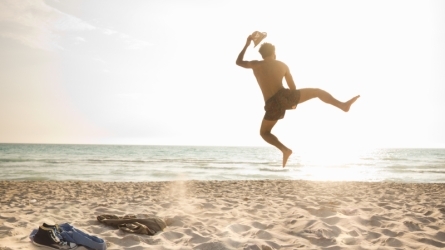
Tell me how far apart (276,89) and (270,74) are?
0.65 feet

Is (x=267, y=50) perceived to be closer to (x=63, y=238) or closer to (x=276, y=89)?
(x=276, y=89)

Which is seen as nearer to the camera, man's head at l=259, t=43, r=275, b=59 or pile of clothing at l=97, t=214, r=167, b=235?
man's head at l=259, t=43, r=275, b=59

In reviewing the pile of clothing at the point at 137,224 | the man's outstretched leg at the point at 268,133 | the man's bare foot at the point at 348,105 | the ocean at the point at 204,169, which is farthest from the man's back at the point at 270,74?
the ocean at the point at 204,169

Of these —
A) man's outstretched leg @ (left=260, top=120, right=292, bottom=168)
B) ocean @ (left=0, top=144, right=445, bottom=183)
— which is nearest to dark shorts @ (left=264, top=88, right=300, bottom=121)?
man's outstretched leg @ (left=260, top=120, right=292, bottom=168)

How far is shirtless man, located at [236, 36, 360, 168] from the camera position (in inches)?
161

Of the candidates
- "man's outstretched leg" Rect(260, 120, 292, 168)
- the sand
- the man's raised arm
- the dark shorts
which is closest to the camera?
the dark shorts

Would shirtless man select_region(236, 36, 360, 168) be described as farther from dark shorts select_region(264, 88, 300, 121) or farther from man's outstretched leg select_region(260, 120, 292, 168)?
man's outstretched leg select_region(260, 120, 292, 168)

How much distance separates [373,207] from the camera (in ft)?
23.7

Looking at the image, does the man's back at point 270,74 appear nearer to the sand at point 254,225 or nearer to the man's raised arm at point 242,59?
the man's raised arm at point 242,59

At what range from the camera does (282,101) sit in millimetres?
4062

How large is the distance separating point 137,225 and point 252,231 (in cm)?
177

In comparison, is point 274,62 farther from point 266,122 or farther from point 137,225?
point 137,225

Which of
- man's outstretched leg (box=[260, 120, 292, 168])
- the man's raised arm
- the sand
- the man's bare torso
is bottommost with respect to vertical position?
the sand

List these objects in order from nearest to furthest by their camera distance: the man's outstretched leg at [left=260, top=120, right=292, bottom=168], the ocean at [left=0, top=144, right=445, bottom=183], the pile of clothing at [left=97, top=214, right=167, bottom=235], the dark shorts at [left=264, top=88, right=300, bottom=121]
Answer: the dark shorts at [left=264, top=88, right=300, bottom=121] → the man's outstretched leg at [left=260, top=120, right=292, bottom=168] → the pile of clothing at [left=97, top=214, right=167, bottom=235] → the ocean at [left=0, top=144, right=445, bottom=183]
